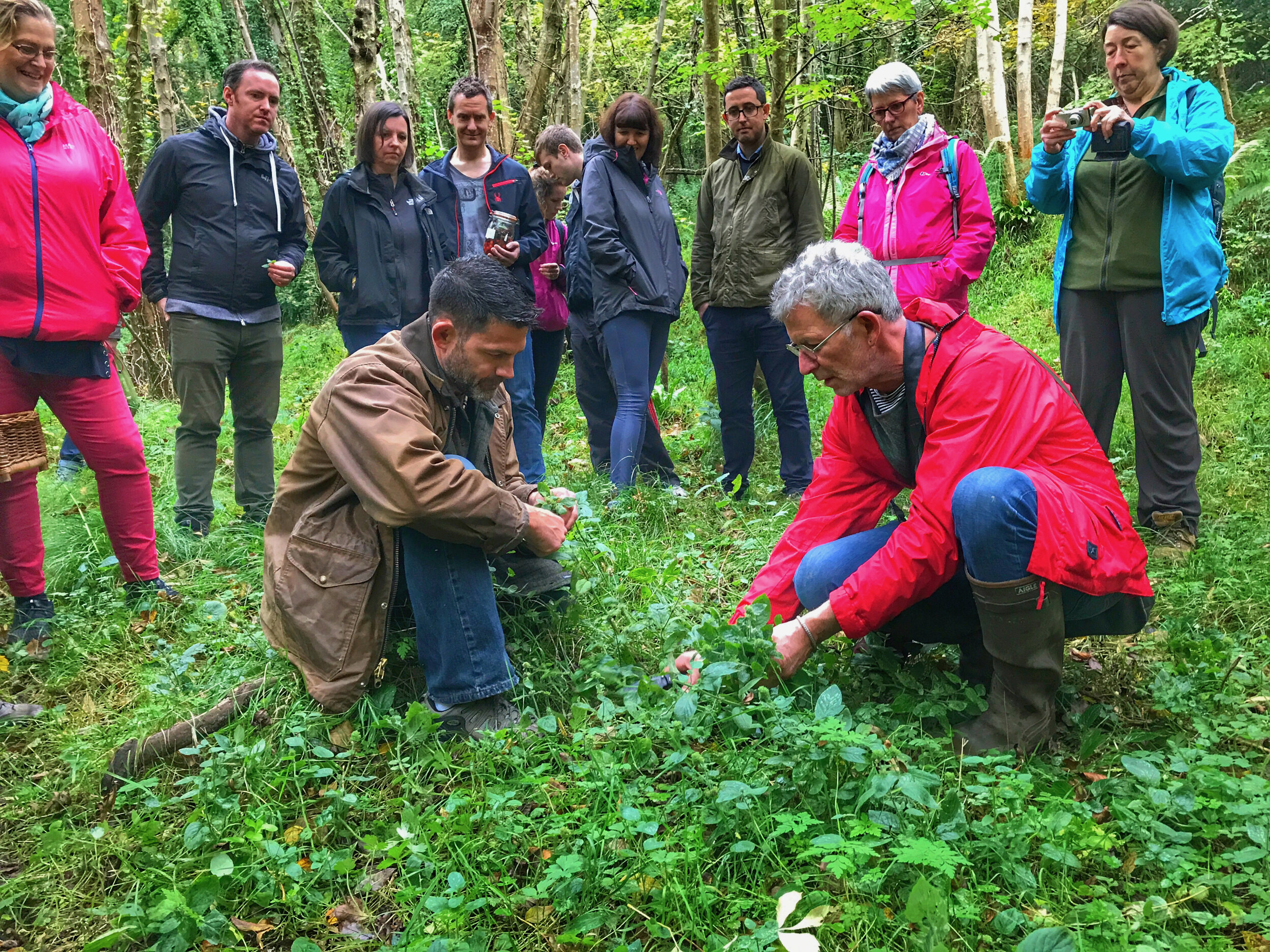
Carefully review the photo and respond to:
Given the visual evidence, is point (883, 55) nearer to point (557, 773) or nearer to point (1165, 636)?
point (1165, 636)

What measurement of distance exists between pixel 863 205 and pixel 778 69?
8.07 feet

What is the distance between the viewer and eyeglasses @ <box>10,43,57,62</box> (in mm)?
3443

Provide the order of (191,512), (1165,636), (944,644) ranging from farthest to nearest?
(191,512) < (1165,636) < (944,644)

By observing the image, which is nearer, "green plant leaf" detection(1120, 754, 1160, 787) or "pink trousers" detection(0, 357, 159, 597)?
"green plant leaf" detection(1120, 754, 1160, 787)

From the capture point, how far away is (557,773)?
2645 mm

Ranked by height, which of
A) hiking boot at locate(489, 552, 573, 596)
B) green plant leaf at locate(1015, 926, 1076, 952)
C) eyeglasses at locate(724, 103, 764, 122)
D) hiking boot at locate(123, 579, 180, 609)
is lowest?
green plant leaf at locate(1015, 926, 1076, 952)

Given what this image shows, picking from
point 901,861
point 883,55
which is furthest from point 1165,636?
point 883,55

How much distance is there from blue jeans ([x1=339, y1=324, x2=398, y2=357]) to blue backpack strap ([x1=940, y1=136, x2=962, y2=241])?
9.93 feet

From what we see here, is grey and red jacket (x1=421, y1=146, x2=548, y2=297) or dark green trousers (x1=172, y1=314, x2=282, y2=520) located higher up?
grey and red jacket (x1=421, y1=146, x2=548, y2=297)

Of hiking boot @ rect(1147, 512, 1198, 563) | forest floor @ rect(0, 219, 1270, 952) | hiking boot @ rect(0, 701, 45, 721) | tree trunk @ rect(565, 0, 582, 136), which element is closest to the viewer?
forest floor @ rect(0, 219, 1270, 952)

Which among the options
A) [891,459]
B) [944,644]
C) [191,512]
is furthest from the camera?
A: [191,512]

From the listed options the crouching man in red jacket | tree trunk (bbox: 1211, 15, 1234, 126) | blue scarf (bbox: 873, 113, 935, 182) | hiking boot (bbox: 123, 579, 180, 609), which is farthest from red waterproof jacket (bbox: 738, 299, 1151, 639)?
tree trunk (bbox: 1211, 15, 1234, 126)

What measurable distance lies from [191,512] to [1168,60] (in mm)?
5171

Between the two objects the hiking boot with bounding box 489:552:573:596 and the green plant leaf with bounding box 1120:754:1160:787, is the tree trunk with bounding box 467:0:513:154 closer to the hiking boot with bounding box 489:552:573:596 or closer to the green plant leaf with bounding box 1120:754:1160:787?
the hiking boot with bounding box 489:552:573:596
